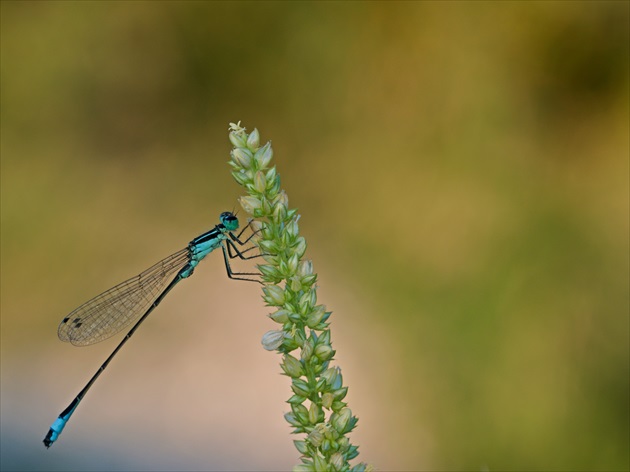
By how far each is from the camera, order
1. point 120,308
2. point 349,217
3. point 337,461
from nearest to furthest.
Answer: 1. point 337,461
2. point 120,308
3. point 349,217

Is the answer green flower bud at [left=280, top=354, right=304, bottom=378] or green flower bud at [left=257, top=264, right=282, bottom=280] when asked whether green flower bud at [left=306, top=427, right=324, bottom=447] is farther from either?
green flower bud at [left=257, top=264, right=282, bottom=280]

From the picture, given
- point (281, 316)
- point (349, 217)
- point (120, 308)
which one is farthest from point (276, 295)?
point (349, 217)

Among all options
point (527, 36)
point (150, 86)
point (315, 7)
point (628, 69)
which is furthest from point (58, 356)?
point (628, 69)

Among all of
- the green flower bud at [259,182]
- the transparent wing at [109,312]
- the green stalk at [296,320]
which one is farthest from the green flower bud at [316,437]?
the transparent wing at [109,312]

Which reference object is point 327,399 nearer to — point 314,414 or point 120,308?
point 314,414

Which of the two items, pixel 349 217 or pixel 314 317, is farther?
pixel 349 217

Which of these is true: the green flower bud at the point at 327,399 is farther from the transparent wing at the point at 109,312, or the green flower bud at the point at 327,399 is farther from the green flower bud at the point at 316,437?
the transparent wing at the point at 109,312

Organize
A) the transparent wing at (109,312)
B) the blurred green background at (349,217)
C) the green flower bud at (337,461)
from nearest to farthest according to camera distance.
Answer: the green flower bud at (337,461), the transparent wing at (109,312), the blurred green background at (349,217)

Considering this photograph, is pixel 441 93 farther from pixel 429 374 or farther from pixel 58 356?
pixel 58 356
